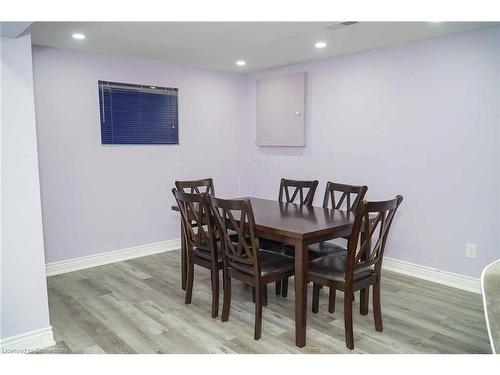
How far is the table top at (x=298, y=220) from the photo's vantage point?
2.38 m

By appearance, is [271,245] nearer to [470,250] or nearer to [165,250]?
[470,250]

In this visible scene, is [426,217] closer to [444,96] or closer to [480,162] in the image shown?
[480,162]

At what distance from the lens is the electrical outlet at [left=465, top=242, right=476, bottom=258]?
3.26m

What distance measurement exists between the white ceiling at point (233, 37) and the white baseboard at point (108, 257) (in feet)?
6.74

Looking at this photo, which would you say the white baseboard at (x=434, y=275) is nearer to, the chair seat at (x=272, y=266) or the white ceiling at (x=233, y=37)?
the chair seat at (x=272, y=266)

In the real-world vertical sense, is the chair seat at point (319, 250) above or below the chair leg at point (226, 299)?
above

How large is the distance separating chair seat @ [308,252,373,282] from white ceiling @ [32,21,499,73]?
68.4 inches

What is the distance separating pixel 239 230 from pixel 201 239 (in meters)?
0.53

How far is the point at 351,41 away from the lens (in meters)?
3.47

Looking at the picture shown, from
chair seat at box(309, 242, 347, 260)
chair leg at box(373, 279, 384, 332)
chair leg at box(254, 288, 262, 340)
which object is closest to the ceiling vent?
chair seat at box(309, 242, 347, 260)

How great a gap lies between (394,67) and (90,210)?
330 cm

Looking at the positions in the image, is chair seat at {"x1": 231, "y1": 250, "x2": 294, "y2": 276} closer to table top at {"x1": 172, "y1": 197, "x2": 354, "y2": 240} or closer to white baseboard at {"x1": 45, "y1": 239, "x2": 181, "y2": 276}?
table top at {"x1": 172, "y1": 197, "x2": 354, "y2": 240}

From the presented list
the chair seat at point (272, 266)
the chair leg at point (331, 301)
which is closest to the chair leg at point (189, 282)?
the chair seat at point (272, 266)
